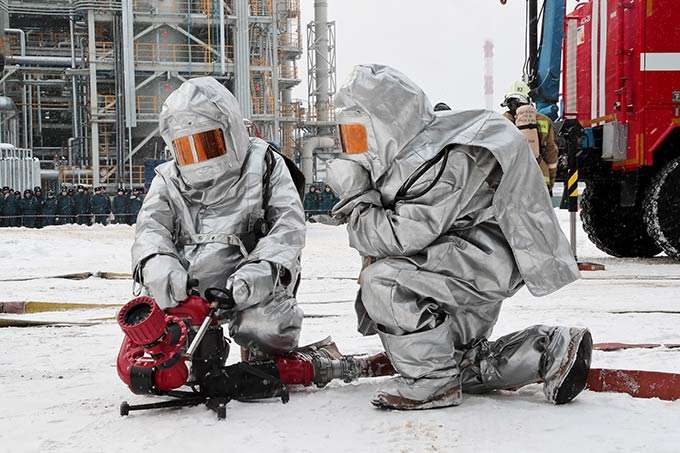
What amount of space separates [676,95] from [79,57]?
89.1 feet

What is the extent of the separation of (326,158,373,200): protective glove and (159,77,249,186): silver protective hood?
0.58m

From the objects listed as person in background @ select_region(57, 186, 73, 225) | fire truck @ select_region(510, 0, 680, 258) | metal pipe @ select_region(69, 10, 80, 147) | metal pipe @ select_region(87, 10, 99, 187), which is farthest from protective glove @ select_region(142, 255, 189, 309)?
metal pipe @ select_region(69, 10, 80, 147)

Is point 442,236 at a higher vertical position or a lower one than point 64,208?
higher

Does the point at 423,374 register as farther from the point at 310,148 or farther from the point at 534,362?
the point at 310,148

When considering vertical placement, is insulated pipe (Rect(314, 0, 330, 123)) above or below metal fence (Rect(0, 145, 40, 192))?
above

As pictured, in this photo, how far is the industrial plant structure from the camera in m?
28.4

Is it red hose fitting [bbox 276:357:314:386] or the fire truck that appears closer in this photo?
red hose fitting [bbox 276:357:314:386]

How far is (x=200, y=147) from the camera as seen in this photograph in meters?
3.39

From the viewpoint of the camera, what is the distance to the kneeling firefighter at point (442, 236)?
2883 mm

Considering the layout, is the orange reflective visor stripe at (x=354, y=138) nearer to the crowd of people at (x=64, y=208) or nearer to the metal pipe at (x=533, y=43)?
the metal pipe at (x=533, y=43)

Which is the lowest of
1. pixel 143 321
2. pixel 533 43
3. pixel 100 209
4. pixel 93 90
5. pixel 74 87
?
pixel 100 209

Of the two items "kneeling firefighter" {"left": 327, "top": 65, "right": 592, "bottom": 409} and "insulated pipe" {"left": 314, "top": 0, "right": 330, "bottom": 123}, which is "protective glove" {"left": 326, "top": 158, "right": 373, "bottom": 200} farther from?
"insulated pipe" {"left": 314, "top": 0, "right": 330, "bottom": 123}

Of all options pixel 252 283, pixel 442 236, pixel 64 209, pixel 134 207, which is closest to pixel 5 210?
pixel 64 209

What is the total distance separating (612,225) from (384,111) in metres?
7.23
